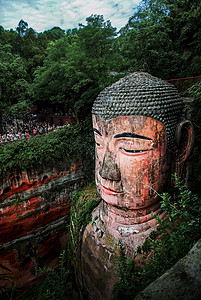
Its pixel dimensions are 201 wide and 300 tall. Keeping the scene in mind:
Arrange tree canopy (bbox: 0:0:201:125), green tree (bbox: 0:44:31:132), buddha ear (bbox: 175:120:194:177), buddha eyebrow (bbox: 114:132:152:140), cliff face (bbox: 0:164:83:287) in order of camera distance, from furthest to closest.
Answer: green tree (bbox: 0:44:31:132) < tree canopy (bbox: 0:0:201:125) < cliff face (bbox: 0:164:83:287) < buddha ear (bbox: 175:120:194:177) < buddha eyebrow (bbox: 114:132:152:140)

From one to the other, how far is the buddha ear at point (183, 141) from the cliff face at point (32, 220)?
6628 millimetres

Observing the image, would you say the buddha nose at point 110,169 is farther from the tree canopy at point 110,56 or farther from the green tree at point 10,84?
the green tree at point 10,84

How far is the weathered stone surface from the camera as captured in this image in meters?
1.16

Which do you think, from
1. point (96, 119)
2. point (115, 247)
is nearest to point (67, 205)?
point (115, 247)

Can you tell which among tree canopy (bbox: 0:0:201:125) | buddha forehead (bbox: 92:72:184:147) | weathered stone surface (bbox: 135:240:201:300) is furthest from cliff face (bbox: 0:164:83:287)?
weathered stone surface (bbox: 135:240:201:300)

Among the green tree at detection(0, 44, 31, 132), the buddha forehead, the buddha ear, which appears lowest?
the buddha ear

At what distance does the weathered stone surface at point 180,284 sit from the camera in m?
1.16

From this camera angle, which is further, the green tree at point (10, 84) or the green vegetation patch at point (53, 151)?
the green tree at point (10, 84)

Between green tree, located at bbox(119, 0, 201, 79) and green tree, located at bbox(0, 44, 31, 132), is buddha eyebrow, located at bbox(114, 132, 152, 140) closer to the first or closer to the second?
green tree, located at bbox(119, 0, 201, 79)

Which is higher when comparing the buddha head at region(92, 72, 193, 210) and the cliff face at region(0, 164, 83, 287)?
the buddha head at region(92, 72, 193, 210)

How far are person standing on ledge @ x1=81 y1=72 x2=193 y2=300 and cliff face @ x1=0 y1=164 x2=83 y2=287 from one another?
5.29m

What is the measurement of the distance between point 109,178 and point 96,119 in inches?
46.0

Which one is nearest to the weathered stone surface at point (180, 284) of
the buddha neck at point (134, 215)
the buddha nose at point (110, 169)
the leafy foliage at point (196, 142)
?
the buddha nose at point (110, 169)

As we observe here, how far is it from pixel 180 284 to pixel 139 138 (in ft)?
7.05
